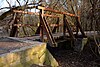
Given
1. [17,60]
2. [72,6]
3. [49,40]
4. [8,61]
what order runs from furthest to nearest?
[72,6] → [49,40] → [17,60] → [8,61]

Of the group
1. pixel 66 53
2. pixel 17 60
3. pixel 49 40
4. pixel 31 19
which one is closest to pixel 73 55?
pixel 66 53

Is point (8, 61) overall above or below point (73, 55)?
above

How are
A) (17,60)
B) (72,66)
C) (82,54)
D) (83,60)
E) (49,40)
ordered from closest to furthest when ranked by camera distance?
(17,60) < (49,40) < (72,66) < (83,60) < (82,54)

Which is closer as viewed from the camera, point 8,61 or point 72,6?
point 8,61

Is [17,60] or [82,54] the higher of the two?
[17,60]

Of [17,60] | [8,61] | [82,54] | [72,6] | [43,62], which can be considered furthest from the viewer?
[72,6]

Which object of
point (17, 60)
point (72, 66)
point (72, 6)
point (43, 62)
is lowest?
point (72, 66)

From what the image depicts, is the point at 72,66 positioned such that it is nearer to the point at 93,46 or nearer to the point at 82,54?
the point at 82,54

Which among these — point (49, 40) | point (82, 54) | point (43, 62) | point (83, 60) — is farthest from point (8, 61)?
point (82, 54)

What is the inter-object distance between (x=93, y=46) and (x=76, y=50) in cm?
77

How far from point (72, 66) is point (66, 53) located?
1546mm

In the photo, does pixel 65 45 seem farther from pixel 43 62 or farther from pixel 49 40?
pixel 43 62

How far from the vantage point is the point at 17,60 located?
5102 mm

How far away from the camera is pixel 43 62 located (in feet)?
21.5
